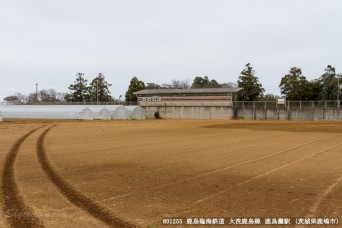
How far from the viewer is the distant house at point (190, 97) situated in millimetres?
69250

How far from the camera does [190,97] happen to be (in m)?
71.4

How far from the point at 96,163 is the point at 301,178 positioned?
731cm

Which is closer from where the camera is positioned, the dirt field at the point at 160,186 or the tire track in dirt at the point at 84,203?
the tire track in dirt at the point at 84,203

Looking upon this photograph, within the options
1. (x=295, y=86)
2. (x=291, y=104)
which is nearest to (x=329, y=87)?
(x=295, y=86)

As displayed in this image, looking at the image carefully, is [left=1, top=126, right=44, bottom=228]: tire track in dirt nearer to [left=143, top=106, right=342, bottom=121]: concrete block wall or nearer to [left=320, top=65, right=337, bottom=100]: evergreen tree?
[left=143, top=106, right=342, bottom=121]: concrete block wall

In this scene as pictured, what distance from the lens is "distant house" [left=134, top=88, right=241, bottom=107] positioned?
6925 cm

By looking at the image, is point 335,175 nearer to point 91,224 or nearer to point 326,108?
point 91,224

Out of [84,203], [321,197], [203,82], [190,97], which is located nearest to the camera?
[84,203]

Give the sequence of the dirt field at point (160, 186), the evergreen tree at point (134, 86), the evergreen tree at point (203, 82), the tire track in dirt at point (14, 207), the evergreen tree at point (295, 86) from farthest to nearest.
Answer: the evergreen tree at point (203, 82) → the evergreen tree at point (134, 86) → the evergreen tree at point (295, 86) → the dirt field at point (160, 186) → the tire track in dirt at point (14, 207)

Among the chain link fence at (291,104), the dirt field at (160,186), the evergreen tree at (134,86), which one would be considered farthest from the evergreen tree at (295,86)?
the dirt field at (160,186)

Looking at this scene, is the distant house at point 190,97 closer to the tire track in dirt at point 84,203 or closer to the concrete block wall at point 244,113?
the concrete block wall at point 244,113

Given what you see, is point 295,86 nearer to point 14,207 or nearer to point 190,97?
point 190,97

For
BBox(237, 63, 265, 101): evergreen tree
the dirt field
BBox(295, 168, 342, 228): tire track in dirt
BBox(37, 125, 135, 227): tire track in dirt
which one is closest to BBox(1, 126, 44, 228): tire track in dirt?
the dirt field

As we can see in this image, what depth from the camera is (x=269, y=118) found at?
64.9m
